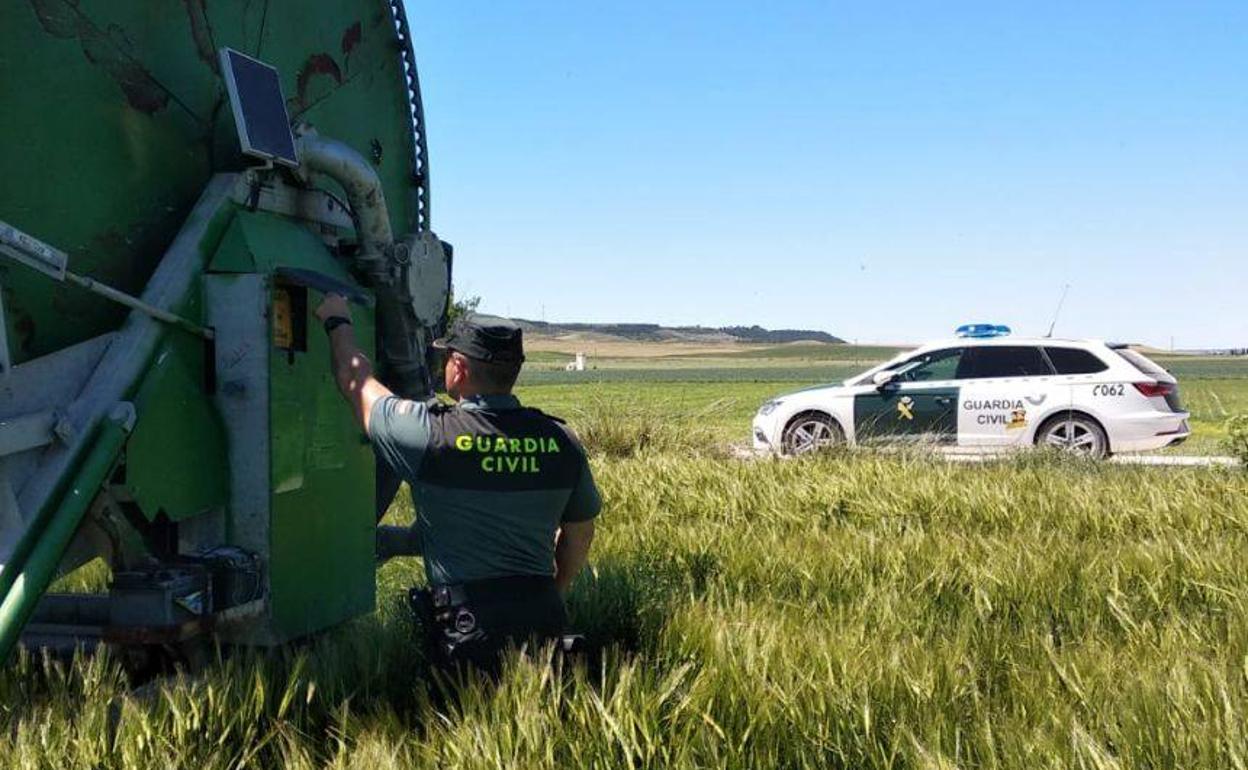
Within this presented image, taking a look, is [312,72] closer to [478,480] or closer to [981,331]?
[478,480]

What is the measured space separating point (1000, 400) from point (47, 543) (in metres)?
13.6

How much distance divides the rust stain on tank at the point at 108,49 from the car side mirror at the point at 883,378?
1284cm

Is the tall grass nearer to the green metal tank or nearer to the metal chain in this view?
the green metal tank

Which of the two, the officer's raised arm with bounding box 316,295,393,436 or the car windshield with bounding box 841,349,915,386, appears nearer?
the officer's raised arm with bounding box 316,295,393,436

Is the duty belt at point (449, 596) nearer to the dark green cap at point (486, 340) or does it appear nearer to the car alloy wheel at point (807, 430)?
the dark green cap at point (486, 340)

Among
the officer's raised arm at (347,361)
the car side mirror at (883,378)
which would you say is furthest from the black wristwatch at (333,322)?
the car side mirror at (883,378)

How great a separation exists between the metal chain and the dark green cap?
1.73 metres

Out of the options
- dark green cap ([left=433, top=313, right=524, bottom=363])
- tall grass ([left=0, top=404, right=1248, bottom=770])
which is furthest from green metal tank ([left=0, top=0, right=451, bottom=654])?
dark green cap ([left=433, top=313, right=524, bottom=363])

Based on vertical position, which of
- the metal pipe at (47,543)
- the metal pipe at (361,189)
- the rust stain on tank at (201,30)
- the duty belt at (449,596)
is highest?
the rust stain on tank at (201,30)

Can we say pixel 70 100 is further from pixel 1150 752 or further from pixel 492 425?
pixel 1150 752

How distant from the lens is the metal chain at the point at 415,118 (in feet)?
16.3

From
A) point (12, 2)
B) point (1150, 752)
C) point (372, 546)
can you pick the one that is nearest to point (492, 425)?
point (372, 546)

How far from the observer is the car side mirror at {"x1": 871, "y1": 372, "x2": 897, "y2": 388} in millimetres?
15438

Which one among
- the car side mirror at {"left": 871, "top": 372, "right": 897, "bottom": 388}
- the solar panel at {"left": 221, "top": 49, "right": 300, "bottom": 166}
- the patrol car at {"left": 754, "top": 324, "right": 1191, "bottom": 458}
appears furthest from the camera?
the car side mirror at {"left": 871, "top": 372, "right": 897, "bottom": 388}
